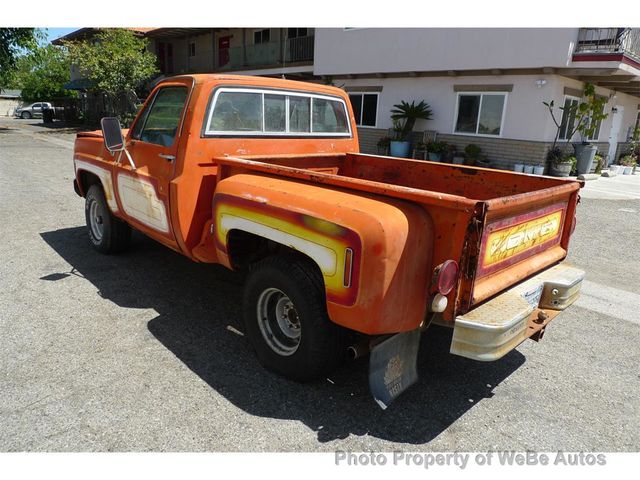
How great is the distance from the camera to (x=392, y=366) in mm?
2740

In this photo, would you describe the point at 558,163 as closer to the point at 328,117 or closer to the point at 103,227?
the point at 328,117

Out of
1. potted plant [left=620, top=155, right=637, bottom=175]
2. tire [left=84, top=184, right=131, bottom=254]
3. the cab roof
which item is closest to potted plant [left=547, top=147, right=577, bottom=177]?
potted plant [left=620, top=155, right=637, bottom=175]

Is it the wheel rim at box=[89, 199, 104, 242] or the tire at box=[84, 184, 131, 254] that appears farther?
the wheel rim at box=[89, 199, 104, 242]

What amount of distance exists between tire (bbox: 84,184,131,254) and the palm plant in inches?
472

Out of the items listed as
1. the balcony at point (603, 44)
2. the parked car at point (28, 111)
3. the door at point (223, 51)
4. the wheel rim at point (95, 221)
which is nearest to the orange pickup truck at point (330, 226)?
the wheel rim at point (95, 221)

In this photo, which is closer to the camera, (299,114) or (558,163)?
(299,114)

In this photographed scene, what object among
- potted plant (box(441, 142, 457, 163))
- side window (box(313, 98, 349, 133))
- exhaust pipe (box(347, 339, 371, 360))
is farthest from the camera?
potted plant (box(441, 142, 457, 163))

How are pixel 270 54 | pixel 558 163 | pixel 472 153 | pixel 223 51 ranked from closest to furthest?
1. pixel 558 163
2. pixel 472 153
3. pixel 270 54
4. pixel 223 51

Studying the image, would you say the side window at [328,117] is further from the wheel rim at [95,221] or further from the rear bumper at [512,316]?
the wheel rim at [95,221]

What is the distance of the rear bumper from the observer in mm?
2475

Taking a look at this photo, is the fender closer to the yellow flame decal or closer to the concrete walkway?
the yellow flame decal

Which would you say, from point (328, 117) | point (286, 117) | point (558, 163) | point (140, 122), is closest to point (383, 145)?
point (558, 163)

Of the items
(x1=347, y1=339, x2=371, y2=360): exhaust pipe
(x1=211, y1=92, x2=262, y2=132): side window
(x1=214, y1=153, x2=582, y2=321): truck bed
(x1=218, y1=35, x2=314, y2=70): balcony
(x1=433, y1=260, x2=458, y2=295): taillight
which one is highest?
(x1=218, y1=35, x2=314, y2=70): balcony

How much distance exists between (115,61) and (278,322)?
2420 cm
